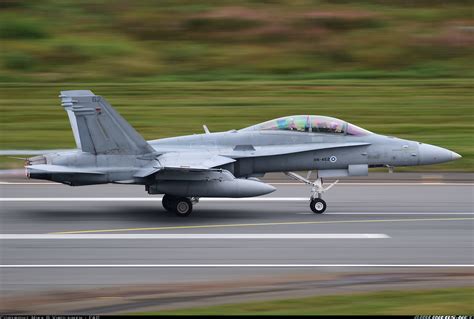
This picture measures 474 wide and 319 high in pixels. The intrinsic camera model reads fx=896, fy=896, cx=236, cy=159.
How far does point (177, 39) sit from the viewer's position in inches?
1793

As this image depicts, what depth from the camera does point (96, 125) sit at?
63.7ft

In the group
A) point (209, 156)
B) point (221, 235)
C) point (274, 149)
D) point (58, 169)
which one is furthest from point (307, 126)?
point (58, 169)

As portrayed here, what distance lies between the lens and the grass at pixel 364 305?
12086mm

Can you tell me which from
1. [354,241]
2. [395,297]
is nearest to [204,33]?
[354,241]

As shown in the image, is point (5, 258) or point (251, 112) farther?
point (251, 112)

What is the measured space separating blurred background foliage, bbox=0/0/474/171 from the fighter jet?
7731 mm

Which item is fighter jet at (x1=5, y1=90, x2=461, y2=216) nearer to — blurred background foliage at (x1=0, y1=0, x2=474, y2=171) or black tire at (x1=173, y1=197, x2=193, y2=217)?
black tire at (x1=173, y1=197, x2=193, y2=217)

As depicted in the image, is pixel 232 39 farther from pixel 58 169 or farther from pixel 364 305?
pixel 364 305

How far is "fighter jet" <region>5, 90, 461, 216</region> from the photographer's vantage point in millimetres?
19219

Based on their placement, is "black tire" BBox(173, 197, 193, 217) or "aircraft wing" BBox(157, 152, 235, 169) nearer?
"aircraft wing" BBox(157, 152, 235, 169)

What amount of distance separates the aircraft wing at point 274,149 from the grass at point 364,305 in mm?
7291

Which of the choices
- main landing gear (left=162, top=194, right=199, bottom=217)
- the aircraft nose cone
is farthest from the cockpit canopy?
main landing gear (left=162, top=194, right=199, bottom=217)

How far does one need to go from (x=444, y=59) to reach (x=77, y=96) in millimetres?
27418

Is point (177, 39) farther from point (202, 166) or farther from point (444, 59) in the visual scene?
point (202, 166)
